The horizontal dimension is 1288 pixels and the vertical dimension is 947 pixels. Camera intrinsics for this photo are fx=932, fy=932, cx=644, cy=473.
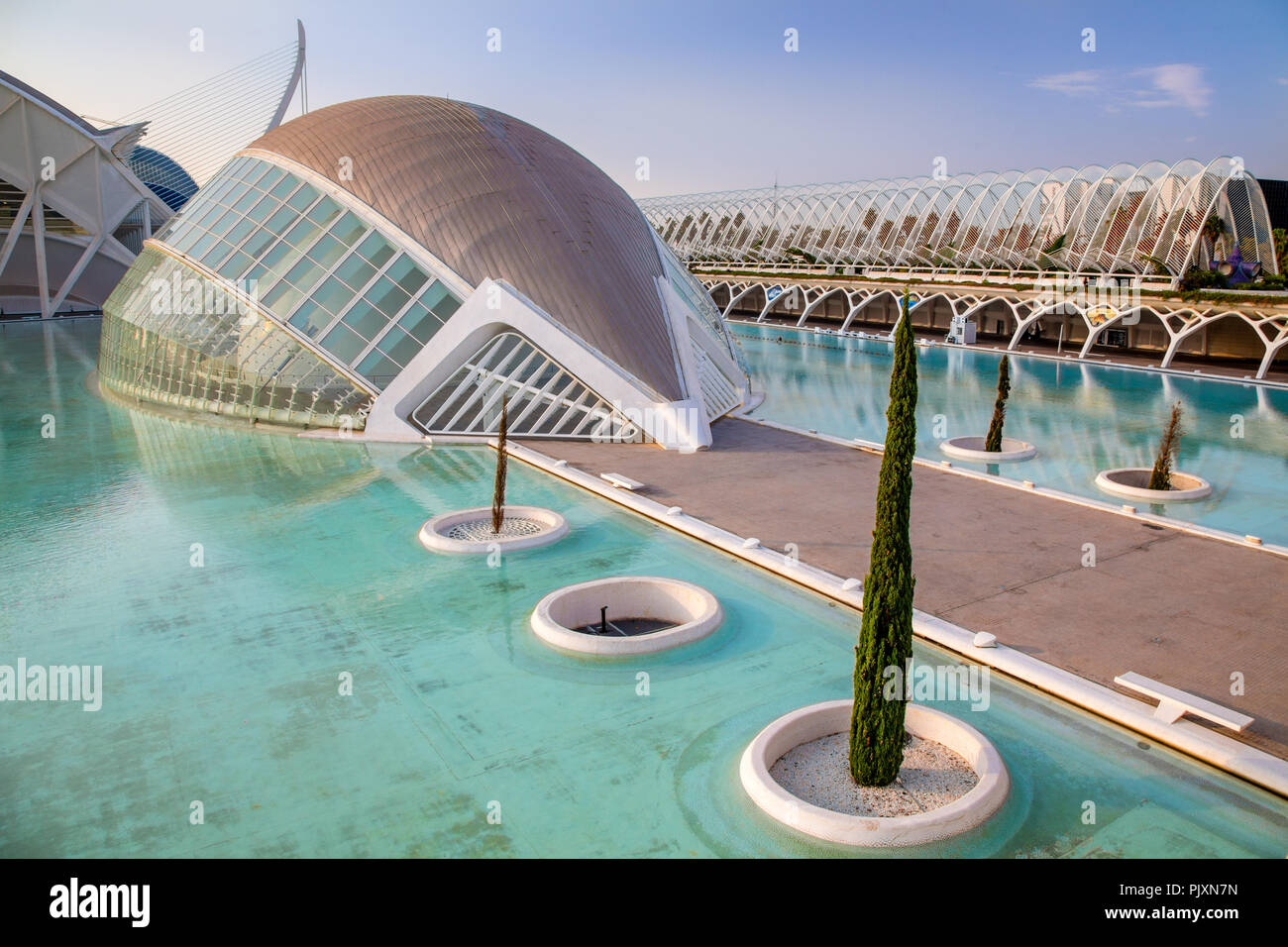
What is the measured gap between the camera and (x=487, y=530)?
13.8 m

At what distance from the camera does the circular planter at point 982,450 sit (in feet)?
61.5

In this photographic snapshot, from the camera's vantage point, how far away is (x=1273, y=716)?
8.27 metres

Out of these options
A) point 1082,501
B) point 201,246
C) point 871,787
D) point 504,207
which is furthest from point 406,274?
point 871,787

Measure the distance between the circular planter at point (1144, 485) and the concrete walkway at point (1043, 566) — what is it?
1.96 meters

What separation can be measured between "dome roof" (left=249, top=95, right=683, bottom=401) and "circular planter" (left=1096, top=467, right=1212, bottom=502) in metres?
8.62

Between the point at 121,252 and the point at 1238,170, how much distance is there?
53572 millimetres

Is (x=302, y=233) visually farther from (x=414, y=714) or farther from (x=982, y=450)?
(x=414, y=714)

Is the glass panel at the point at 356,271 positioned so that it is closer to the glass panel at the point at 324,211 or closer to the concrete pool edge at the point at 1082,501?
the glass panel at the point at 324,211

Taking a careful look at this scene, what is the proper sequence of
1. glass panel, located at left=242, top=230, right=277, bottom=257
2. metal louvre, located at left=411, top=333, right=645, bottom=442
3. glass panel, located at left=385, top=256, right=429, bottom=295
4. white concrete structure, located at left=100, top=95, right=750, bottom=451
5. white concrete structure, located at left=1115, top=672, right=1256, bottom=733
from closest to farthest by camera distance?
white concrete structure, located at left=1115, top=672, right=1256, bottom=733
white concrete structure, located at left=100, top=95, right=750, bottom=451
metal louvre, located at left=411, top=333, right=645, bottom=442
glass panel, located at left=385, top=256, right=429, bottom=295
glass panel, located at left=242, top=230, right=277, bottom=257

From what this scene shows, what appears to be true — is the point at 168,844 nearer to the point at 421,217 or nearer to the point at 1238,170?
→ the point at 421,217

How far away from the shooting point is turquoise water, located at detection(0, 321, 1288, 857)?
680 centimetres

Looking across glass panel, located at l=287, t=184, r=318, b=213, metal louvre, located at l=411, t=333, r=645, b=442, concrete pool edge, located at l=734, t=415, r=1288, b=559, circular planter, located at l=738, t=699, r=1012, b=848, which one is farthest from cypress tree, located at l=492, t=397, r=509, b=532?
glass panel, located at l=287, t=184, r=318, b=213

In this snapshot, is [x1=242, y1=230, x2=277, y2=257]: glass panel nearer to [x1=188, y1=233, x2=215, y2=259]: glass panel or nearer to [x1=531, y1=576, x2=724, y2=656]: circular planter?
[x1=188, y1=233, x2=215, y2=259]: glass panel
